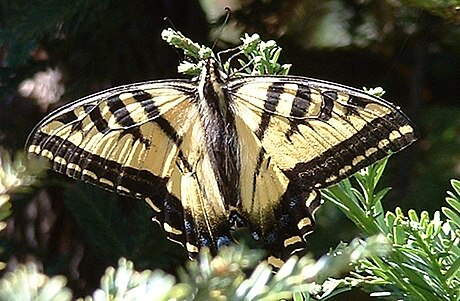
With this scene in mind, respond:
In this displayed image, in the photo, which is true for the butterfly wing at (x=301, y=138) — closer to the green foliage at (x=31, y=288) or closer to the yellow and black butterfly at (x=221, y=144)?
the yellow and black butterfly at (x=221, y=144)

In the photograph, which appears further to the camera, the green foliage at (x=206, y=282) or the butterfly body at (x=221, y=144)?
the butterfly body at (x=221, y=144)

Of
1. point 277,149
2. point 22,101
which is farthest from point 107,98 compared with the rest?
point 22,101

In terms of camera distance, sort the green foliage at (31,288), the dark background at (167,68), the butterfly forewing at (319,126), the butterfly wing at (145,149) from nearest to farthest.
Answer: the green foliage at (31,288) → the butterfly forewing at (319,126) → the butterfly wing at (145,149) → the dark background at (167,68)

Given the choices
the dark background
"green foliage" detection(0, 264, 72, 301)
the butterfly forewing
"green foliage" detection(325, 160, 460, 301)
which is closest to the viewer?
"green foliage" detection(0, 264, 72, 301)

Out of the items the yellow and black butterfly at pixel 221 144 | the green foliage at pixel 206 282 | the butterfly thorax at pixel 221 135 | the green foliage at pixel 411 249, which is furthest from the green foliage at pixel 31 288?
the butterfly thorax at pixel 221 135

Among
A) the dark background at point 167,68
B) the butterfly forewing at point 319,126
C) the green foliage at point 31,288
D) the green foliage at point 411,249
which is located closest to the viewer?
the green foliage at point 31,288

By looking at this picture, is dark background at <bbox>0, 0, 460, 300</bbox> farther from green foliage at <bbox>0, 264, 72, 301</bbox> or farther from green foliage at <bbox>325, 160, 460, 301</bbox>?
green foliage at <bbox>0, 264, 72, 301</bbox>

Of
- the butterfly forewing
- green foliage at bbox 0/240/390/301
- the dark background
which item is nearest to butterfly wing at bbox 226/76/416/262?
the butterfly forewing

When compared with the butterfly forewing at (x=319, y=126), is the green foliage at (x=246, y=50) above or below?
above
